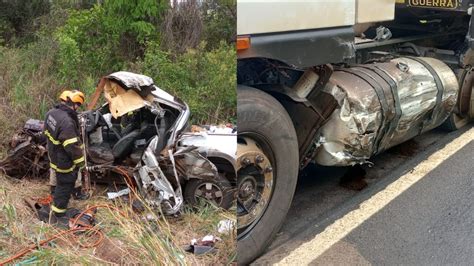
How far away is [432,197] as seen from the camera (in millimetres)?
3781

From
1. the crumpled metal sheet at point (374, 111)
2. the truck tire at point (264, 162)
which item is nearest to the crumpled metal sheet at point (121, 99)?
the crumpled metal sheet at point (374, 111)

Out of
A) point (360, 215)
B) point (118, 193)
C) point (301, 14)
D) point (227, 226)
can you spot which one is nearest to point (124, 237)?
point (227, 226)

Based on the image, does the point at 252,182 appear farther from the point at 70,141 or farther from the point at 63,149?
the point at 63,149

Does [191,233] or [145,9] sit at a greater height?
[145,9]

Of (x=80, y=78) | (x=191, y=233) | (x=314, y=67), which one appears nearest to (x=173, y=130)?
(x=191, y=233)

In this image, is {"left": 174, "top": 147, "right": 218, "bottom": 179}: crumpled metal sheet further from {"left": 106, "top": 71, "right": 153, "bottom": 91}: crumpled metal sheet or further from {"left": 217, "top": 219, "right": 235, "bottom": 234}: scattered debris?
{"left": 217, "top": 219, "right": 235, "bottom": 234}: scattered debris

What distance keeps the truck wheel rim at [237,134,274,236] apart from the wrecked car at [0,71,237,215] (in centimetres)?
256

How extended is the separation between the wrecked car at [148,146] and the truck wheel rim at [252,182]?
2.56 meters

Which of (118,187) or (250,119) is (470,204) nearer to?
(250,119)

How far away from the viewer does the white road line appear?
3.00 meters

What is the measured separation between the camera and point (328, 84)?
10.4 feet

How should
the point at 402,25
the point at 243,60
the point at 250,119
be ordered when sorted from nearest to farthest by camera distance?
the point at 243,60, the point at 250,119, the point at 402,25

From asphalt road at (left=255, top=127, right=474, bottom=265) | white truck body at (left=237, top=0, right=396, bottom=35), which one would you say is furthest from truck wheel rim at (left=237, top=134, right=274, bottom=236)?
white truck body at (left=237, top=0, right=396, bottom=35)

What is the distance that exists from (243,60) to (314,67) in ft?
3.51
